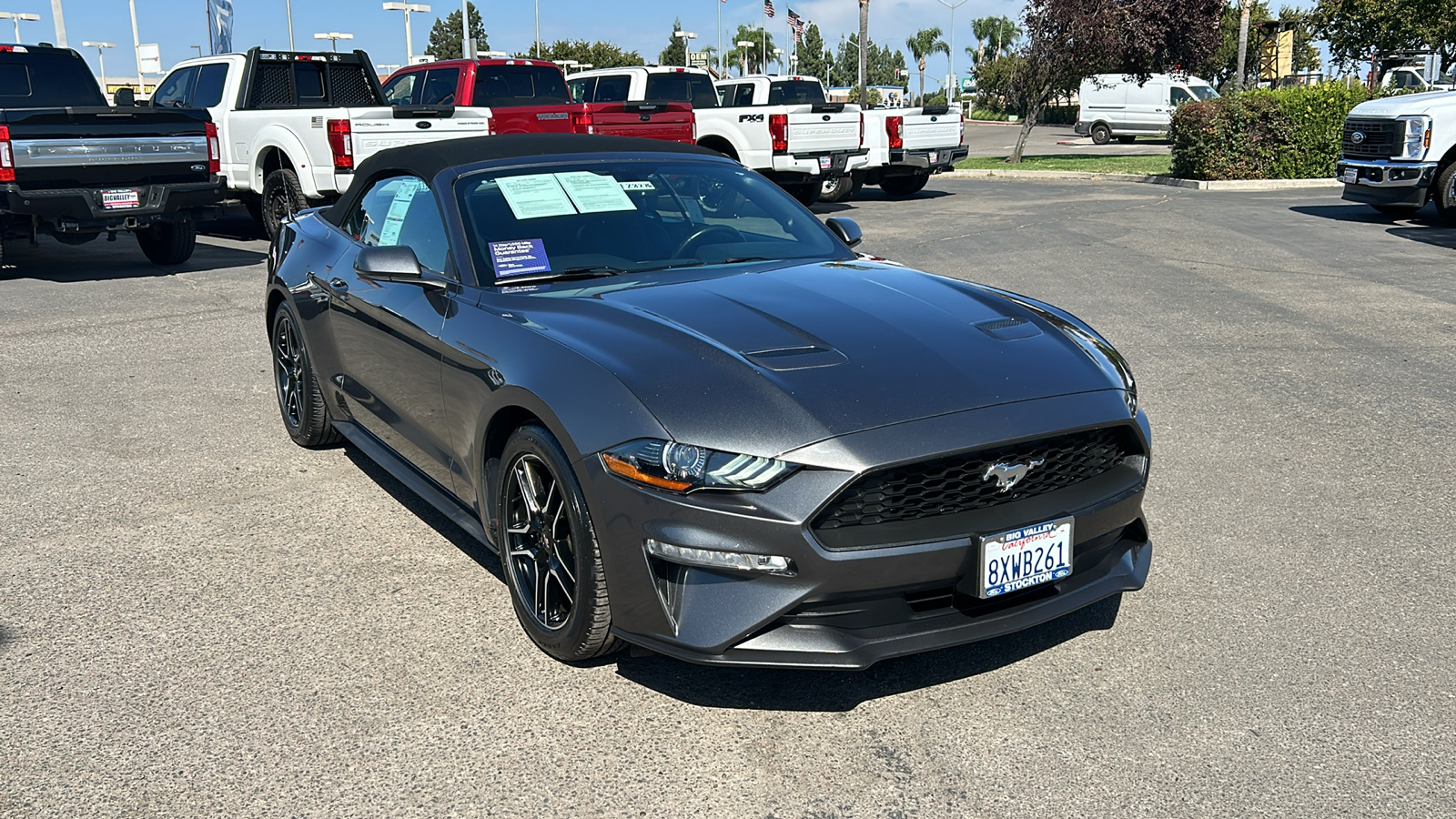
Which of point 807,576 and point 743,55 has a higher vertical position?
point 743,55

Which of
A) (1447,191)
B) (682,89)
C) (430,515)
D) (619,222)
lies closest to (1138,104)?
(682,89)

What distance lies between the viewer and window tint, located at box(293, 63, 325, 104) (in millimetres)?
15273

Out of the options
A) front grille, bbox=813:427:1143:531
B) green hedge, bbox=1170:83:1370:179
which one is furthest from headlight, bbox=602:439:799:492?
green hedge, bbox=1170:83:1370:179

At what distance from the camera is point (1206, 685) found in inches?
142

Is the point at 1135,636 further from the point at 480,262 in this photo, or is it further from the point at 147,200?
the point at 147,200

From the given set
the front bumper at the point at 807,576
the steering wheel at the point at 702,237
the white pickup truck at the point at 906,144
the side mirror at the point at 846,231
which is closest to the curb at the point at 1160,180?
the white pickup truck at the point at 906,144

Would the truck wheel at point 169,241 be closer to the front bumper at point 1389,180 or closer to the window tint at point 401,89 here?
the window tint at point 401,89

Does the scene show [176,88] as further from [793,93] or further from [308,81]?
[793,93]

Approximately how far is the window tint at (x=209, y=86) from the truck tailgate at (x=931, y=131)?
33.5 ft

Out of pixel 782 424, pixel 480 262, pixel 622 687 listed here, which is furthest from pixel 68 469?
pixel 782 424

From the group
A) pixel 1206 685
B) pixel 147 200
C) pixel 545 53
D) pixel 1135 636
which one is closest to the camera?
pixel 1206 685

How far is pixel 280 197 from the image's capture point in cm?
1418

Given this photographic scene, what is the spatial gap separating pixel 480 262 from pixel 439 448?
68 centimetres

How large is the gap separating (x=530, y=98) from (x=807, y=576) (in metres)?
14.6
